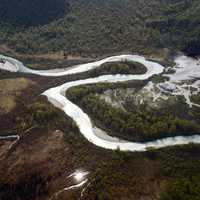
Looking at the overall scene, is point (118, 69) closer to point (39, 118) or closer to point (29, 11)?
point (39, 118)

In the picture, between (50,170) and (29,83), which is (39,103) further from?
(50,170)

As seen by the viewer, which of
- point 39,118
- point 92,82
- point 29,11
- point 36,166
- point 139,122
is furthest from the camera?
point 29,11

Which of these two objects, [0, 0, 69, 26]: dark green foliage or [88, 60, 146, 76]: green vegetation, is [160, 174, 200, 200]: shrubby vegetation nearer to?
[88, 60, 146, 76]: green vegetation

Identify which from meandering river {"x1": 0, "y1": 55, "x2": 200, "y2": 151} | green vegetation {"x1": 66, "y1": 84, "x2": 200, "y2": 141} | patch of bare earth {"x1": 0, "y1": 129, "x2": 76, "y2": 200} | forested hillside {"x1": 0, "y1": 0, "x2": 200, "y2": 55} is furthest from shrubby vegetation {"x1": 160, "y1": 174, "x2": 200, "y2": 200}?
forested hillside {"x1": 0, "y1": 0, "x2": 200, "y2": 55}

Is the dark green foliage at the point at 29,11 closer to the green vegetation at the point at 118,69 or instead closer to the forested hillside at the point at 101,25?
the forested hillside at the point at 101,25

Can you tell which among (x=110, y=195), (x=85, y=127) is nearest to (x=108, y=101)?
(x=85, y=127)

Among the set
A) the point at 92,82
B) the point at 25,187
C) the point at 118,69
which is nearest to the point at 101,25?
the point at 118,69
